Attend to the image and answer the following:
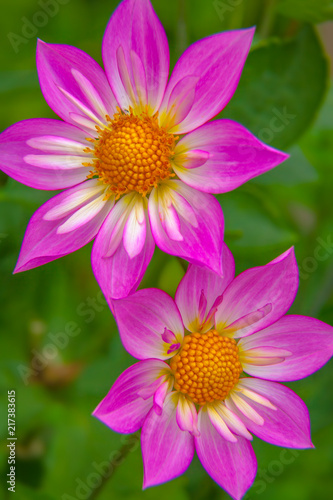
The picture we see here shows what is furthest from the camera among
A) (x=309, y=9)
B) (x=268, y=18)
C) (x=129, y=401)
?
(x=268, y=18)

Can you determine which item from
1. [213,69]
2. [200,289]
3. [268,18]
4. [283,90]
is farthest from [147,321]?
[268,18]

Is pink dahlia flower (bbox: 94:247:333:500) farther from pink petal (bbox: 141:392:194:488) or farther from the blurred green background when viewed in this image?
the blurred green background

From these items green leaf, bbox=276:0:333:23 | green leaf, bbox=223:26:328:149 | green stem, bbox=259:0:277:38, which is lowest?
green leaf, bbox=223:26:328:149

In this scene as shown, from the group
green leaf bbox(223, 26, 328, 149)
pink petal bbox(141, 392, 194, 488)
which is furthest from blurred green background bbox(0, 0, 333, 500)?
pink petal bbox(141, 392, 194, 488)

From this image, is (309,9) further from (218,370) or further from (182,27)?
(218,370)

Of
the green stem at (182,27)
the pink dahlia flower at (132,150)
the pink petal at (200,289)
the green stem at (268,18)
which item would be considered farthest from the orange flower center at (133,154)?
the green stem at (268,18)
